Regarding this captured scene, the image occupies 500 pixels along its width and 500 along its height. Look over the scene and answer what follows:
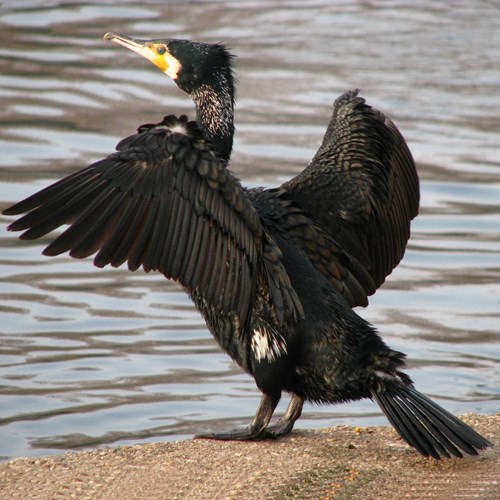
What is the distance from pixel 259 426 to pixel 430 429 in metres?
0.96

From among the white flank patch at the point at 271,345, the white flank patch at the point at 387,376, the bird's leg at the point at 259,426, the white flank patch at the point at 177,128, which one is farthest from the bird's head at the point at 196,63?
the white flank patch at the point at 387,376

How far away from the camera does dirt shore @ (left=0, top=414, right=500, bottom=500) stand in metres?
5.20

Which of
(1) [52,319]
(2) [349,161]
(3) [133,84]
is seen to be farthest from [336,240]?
(3) [133,84]

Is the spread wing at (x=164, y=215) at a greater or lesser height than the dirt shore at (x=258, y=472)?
Result: greater

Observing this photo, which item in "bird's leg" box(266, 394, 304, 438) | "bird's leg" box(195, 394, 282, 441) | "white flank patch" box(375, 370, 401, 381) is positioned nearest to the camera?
"white flank patch" box(375, 370, 401, 381)

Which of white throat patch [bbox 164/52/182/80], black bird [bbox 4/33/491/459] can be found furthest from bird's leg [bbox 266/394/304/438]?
white throat patch [bbox 164/52/182/80]

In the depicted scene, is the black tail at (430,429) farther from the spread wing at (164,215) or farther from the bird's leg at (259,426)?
the spread wing at (164,215)

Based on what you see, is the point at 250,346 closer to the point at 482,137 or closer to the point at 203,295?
the point at 203,295

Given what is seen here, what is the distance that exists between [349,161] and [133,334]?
287cm

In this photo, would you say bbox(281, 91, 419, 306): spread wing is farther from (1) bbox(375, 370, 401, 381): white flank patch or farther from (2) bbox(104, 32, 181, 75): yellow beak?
(2) bbox(104, 32, 181, 75): yellow beak

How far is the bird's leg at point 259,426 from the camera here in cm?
598

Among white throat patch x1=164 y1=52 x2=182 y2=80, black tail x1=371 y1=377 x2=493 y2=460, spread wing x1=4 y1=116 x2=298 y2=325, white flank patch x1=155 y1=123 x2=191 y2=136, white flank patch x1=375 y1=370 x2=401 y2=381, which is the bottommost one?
black tail x1=371 y1=377 x2=493 y2=460

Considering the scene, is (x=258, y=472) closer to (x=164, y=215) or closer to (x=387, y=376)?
(x=387, y=376)

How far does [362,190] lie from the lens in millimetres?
6406
